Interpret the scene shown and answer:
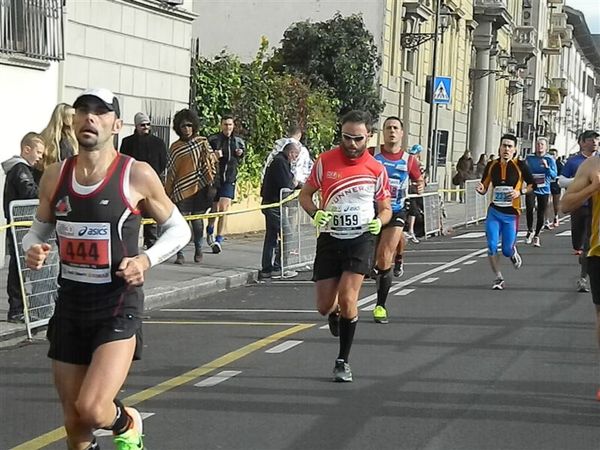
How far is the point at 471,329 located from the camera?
1234 centimetres

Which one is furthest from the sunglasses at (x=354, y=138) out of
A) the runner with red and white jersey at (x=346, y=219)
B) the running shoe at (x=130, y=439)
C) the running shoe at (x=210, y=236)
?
the running shoe at (x=210, y=236)

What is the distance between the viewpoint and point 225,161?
19812mm

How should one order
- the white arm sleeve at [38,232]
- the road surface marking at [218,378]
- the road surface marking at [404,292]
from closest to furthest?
the white arm sleeve at [38,232] < the road surface marking at [218,378] < the road surface marking at [404,292]

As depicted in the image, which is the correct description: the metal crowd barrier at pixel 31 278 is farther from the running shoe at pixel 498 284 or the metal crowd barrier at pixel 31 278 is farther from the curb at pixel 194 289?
the running shoe at pixel 498 284

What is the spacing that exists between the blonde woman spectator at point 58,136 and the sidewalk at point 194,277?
1545 millimetres

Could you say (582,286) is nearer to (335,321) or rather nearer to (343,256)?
(335,321)

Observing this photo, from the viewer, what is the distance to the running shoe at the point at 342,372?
9.38 meters

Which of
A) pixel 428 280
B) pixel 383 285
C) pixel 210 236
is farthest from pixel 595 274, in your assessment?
pixel 210 236

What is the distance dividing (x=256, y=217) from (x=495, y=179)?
9.38 meters

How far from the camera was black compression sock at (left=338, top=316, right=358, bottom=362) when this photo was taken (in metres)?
9.46

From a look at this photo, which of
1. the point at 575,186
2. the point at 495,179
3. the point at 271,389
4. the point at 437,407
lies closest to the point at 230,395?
the point at 271,389

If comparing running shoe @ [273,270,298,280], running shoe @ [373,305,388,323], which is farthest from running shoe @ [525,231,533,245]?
running shoe @ [373,305,388,323]

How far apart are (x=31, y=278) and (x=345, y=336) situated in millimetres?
3551

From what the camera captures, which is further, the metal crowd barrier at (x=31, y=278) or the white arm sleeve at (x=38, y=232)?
the metal crowd barrier at (x=31, y=278)
